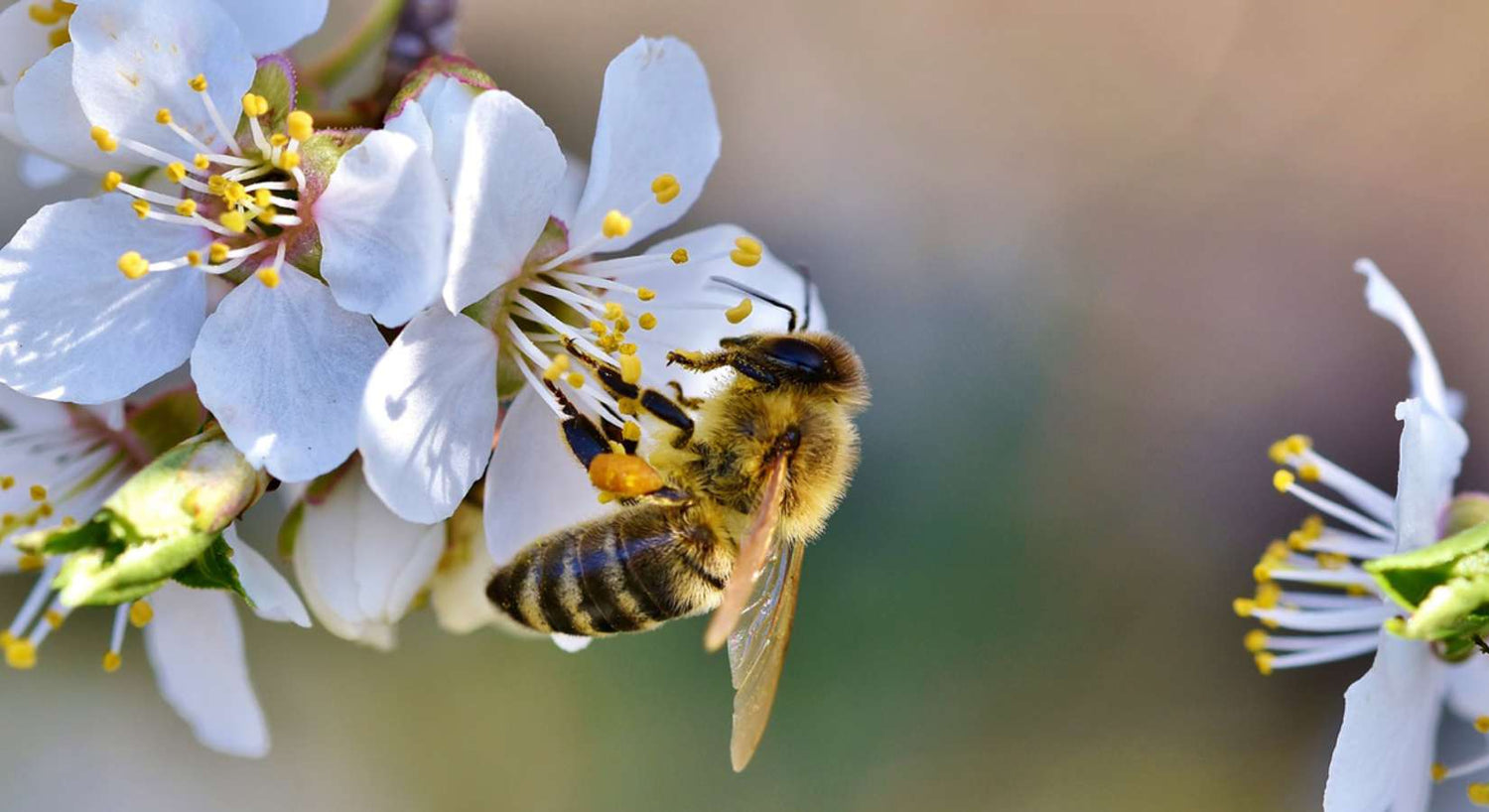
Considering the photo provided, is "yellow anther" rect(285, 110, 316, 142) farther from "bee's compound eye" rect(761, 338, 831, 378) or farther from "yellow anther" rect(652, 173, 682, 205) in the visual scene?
"bee's compound eye" rect(761, 338, 831, 378)

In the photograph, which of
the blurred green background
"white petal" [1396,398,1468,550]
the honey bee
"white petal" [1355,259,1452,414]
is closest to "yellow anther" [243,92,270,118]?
the honey bee

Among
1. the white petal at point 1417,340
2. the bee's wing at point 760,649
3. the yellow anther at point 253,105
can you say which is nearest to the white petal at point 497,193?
the yellow anther at point 253,105

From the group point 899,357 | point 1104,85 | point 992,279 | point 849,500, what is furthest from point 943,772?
point 1104,85

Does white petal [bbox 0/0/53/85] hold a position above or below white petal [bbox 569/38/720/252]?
below

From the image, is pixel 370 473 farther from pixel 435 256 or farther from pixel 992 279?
pixel 992 279

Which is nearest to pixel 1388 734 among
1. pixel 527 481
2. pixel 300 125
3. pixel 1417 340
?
pixel 1417 340

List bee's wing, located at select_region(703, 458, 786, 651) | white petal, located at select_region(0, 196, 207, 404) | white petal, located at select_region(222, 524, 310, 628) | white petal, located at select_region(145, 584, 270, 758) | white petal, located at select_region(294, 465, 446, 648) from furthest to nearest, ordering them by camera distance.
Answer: white petal, located at select_region(145, 584, 270, 758) < white petal, located at select_region(294, 465, 446, 648) < white petal, located at select_region(222, 524, 310, 628) < white petal, located at select_region(0, 196, 207, 404) < bee's wing, located at select_region(703, 458, 786, 651)

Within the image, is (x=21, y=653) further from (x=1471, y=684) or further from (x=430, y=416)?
(x=1471, y=684)
